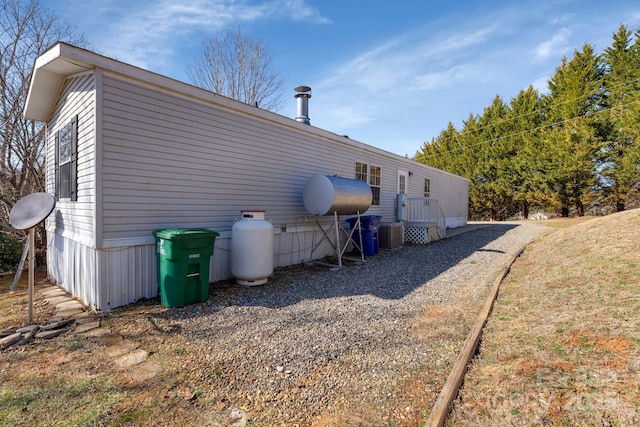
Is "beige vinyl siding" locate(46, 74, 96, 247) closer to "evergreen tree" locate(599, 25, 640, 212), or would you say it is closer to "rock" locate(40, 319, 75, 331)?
"rock" locate(40, 319, 75, 331)

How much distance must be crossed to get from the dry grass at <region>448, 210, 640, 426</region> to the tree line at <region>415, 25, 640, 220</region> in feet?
52.8

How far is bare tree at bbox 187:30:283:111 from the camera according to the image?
17000mm

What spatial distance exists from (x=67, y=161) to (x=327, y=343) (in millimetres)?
5352

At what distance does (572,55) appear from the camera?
18375 millimetres

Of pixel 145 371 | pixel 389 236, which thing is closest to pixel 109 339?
pixel 145 371

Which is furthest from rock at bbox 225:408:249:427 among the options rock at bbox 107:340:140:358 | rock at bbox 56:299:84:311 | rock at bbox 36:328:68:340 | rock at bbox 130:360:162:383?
rock at bbox 56:299:84:311

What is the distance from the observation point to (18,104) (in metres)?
8.88

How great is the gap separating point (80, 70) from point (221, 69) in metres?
14.3

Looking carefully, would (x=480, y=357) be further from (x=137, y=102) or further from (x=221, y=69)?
(x=221, y=69)

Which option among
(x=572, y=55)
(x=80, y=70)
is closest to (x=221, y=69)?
(x=80, y=70)

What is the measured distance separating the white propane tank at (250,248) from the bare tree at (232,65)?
14.2 m

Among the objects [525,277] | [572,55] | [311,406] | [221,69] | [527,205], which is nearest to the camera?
[311,406]

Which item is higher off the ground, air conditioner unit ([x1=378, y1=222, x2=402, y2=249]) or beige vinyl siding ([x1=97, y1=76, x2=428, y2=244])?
beige vinyl siding ([x1=97, y1=76, x2=428, y2=244])

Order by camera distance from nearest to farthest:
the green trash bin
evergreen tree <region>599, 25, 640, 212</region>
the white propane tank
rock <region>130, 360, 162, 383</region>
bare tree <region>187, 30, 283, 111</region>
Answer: rock <region>130, 360, 162, 383</region> < the green trash bin < the white propane tank < evergreen tree <region>599, 25, 640, 212</region> < bare tree <region>187, 30, 283, 111</region>
